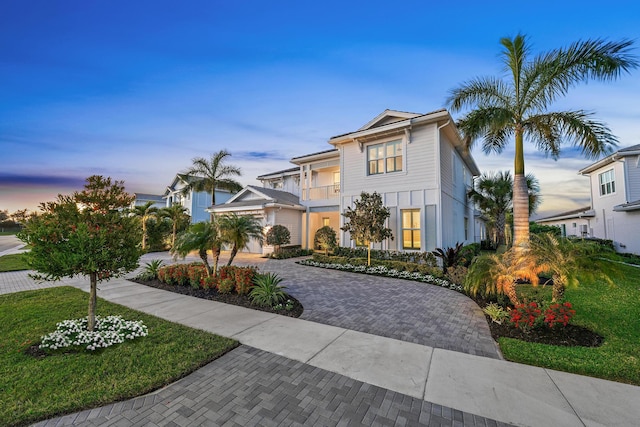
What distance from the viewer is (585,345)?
4.45 meters

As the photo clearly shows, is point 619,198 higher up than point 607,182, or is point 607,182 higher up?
point 607,182

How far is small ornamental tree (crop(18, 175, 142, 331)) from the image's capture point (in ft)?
13.8

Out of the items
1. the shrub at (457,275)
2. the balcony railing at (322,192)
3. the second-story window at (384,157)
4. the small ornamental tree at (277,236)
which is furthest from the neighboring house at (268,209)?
the shrub at (457,275)

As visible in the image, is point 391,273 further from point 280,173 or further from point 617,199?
point 617,199

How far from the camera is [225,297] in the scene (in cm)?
731

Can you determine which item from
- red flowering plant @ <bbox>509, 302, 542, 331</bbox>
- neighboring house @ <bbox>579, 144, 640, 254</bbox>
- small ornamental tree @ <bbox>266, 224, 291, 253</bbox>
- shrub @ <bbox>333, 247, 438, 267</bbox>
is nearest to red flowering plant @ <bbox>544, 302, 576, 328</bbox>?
red flowering plant @ <bbox>509, 302, 542, 331</bbox>

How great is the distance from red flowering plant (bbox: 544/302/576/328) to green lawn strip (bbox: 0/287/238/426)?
5792mm

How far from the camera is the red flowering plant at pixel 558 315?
4.73 m

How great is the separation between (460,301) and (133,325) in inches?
311

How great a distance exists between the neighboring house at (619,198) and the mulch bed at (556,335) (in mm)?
15227

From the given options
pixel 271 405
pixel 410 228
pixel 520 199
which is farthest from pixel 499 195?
pixel 271 405

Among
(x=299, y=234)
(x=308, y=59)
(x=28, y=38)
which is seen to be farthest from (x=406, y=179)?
(x=28, y=38)

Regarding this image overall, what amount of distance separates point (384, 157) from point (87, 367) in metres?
13.3

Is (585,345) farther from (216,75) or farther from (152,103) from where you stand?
(152,103)
